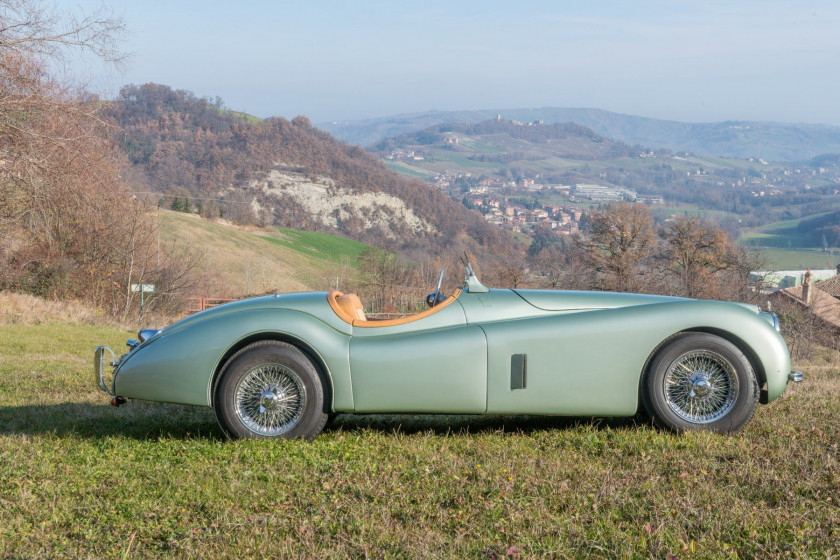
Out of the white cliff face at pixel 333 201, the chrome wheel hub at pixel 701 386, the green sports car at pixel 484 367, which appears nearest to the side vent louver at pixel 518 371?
the green sports car at pixel 484 367

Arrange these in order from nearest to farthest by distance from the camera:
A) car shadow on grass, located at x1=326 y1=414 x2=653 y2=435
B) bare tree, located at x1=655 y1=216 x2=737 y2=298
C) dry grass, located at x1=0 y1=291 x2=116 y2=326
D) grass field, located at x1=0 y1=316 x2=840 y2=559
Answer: grass field, located at x1=0 y1=316 x2=840 y2=559 → car shadow on grass, located at x1=326 y1=414 x2=653 y2=435 → dry grass, located at x1=0 y1=291 x2=116 y2=326 → bare tree, located at x1=655 y1=216 x2=737 y2=298

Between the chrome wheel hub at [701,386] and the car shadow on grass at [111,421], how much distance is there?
3.27 meters

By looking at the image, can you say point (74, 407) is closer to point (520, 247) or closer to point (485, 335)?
point (485, 335)

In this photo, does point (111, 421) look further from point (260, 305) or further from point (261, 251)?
point (261, 251)

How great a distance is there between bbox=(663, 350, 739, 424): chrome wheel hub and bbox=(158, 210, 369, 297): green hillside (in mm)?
48865

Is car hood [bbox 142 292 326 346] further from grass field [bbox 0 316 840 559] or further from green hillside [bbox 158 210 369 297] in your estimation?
green hillside [bbox 158 210 369 297]

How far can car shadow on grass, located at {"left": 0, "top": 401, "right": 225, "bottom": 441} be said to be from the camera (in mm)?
5570

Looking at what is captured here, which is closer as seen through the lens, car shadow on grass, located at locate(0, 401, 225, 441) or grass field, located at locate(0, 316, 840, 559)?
grass field, located at locate(0, 316, 840, 559)

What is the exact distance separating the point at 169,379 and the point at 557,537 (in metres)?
3.06

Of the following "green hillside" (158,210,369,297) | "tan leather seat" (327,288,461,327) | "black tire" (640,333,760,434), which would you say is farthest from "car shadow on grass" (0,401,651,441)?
"green hillside" (158,210,369,297)

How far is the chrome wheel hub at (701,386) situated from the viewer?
5.00 m

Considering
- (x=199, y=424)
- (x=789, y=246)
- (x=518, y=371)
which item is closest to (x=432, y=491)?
(x=518, y=371)

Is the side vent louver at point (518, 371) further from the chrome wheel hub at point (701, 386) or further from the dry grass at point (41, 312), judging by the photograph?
the dry grass at point (41, 312)

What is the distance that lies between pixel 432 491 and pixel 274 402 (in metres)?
1.55
